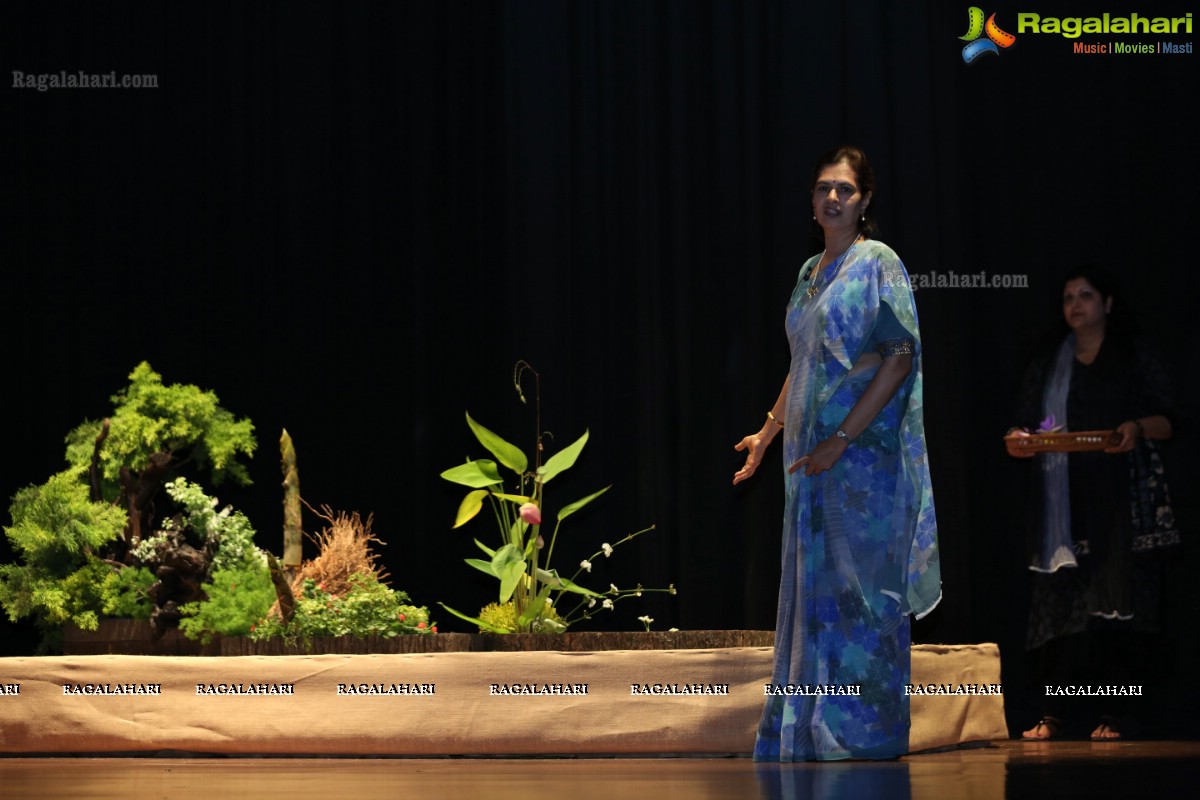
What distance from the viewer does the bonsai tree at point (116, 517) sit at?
13.0ft

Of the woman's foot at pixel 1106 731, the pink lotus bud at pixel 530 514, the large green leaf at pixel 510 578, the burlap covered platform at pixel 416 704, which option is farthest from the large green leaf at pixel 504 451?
the woman's foot at pixel 1106 731

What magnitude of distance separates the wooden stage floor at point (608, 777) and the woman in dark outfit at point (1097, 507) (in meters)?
0.81

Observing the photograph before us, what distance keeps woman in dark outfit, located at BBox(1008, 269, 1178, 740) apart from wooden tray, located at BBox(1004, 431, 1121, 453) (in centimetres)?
2

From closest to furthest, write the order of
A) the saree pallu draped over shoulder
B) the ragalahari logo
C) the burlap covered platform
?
the saree pallu draped over shoulder → the burlap covered platform → the ragalahari logo

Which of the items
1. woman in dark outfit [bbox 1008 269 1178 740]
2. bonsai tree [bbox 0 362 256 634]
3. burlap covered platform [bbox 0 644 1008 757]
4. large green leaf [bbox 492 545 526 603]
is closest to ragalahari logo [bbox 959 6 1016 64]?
woman in dark outfit [bbox 1008 269 1178 740]

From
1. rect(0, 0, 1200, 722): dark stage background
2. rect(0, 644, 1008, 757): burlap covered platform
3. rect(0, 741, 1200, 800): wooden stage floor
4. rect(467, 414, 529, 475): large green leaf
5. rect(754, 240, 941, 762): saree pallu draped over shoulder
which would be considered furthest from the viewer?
rect(0, 0, 1200, 722): dark stage background

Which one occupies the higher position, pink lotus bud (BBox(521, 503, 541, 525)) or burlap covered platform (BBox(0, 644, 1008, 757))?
pink lotus bud (BBox(521, 503, 541, 525))

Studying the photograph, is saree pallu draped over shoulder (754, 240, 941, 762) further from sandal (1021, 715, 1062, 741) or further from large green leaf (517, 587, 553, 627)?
sandal (1021, 715, 1062, 741)

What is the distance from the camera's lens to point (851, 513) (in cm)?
309

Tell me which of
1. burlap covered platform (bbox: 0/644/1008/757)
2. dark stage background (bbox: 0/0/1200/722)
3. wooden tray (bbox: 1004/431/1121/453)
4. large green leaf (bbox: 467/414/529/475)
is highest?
dark stage background (bbox: 0/0/1200/722)

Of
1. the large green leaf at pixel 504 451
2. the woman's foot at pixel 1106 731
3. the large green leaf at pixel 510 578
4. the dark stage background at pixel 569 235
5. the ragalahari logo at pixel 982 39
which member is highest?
the ragalahari logo at pixel 982 39

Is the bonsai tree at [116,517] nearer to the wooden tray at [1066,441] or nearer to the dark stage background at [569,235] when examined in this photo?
the dark stage background at [569,235]

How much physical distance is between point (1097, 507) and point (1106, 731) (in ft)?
2.10

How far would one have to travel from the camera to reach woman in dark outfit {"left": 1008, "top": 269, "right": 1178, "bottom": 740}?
4188 mm
